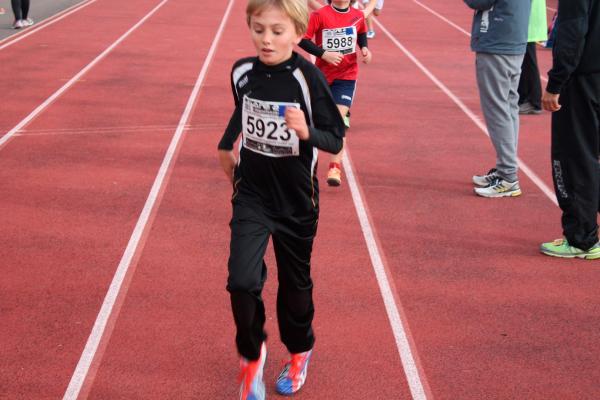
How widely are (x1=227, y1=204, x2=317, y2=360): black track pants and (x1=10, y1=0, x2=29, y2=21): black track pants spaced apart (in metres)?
13.5

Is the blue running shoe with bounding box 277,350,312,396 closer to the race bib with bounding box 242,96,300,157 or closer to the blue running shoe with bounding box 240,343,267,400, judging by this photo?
the blue running shoe with bounding box 240,343,267,400

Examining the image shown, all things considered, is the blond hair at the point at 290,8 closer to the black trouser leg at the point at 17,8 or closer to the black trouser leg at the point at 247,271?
the black trouser leg at the point at 247,271

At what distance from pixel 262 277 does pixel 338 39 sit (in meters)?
3.66

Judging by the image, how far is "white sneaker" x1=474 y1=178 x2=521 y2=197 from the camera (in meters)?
6.66

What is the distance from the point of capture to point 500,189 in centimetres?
667

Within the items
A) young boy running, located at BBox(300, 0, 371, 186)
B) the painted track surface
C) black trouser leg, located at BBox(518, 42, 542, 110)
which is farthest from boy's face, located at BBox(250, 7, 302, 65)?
black trouser leg, located at BBox(518, 42, 542, 110)

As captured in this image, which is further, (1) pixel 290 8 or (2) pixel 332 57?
(2) pixel 332 57

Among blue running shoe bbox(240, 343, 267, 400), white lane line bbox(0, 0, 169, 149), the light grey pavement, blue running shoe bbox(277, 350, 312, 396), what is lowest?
the light grey pavement

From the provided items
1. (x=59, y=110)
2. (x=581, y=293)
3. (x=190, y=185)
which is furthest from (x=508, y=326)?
(x=59, y=110)

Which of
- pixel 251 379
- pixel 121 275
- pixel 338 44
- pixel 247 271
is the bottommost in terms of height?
pixel 121 275

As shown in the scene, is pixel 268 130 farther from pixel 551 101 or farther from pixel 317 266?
pixel 551 101

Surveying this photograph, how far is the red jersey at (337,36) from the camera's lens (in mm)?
6773

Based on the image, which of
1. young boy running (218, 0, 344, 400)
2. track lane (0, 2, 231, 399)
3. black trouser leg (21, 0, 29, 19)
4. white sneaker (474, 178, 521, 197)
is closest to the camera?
young boy running (218, 0, 344, 400)

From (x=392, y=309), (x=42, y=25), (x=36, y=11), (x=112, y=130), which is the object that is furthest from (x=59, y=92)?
(x=36, y=11)
